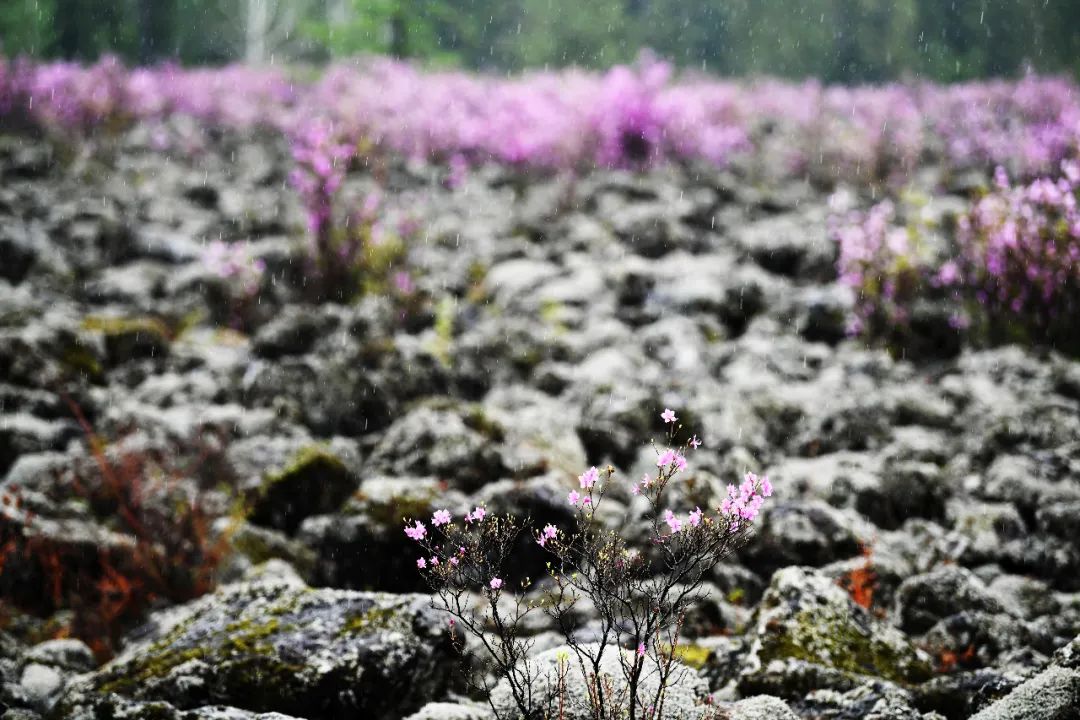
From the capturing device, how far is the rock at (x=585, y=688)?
2520mm

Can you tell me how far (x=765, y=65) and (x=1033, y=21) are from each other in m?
6.40

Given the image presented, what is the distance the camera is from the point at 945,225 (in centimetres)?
776

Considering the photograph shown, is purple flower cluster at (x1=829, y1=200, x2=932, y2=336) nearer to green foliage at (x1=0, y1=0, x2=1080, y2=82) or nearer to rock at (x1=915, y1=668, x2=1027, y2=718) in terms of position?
rock at (x1=915, y1=668, x2=1027, y2=718)

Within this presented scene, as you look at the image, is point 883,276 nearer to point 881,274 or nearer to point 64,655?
point 881,274

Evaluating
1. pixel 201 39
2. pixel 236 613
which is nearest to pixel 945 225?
pixel 236 613

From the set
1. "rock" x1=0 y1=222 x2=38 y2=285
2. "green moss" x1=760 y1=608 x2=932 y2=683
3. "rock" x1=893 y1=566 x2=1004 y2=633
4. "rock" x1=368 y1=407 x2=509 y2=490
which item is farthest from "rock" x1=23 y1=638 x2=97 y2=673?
"rock" x1=0 y1=222 x2=38 y2=285

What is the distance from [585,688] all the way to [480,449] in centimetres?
215

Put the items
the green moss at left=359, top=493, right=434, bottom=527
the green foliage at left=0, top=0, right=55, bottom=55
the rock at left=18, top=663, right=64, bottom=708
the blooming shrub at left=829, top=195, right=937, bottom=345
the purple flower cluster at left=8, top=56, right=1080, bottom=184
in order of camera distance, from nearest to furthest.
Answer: the rock at left=18, top=663, right=64, bottom=708 < the green moss at left=359, top=493, right=434, bottom=527 < the blooming shrub at left=829, top=195, right=937, bottom=345 < the purple flower cluster at left=8, top=56, right=1080, bottom=184 < the green foliage at left=0, top=0, right=55, bottom=55

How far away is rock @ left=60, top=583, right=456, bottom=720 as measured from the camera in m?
2.76

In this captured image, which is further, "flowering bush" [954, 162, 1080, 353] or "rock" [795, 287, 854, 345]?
"rock" [795, 287, 854, 345]

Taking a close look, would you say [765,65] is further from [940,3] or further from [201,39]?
[201,39]

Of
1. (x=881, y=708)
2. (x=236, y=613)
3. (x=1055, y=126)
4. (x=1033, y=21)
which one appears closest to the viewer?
(x=881, y=708)

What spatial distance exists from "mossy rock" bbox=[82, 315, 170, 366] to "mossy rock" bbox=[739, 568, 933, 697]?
201 inches

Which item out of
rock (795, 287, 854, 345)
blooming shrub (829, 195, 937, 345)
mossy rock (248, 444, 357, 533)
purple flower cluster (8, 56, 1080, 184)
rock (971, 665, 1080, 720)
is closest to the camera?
rock (971, 665, 1080, 720)
